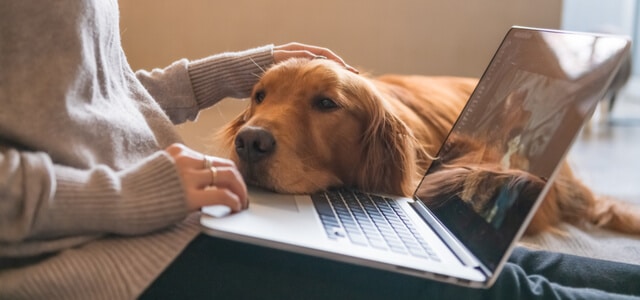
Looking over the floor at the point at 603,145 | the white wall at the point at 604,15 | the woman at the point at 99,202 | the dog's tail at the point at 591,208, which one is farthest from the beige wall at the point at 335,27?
the white wall at the point at 604,15

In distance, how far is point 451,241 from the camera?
93cm

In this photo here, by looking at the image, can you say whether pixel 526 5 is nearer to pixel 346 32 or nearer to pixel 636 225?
pixel 346 32

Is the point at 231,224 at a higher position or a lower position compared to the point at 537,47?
lower

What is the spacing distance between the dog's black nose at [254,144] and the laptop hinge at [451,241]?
294mm

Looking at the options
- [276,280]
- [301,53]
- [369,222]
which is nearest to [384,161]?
[301,53]

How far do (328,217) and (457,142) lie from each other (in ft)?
1.32

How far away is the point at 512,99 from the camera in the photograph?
1.10 m

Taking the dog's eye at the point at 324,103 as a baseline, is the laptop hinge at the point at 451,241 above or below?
below

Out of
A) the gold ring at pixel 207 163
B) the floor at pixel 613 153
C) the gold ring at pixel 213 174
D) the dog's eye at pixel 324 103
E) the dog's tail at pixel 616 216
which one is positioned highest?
the gold ring at pixel 207 163

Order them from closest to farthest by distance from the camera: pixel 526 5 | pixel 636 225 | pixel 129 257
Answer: pixel 129 257
pixel 636 225
pixel 526 5

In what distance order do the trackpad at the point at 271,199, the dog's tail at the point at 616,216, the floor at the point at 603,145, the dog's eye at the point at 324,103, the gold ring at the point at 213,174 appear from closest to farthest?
the gold ring at the point at 213,174
the trackpad at the point at 271,199
the dog's eye at the point at 324,103
the dog's tail at the point at 616,216
the floor at the point at 603,145

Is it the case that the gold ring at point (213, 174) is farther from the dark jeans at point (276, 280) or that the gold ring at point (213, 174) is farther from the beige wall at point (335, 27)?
the beige wall at point (335, 27)

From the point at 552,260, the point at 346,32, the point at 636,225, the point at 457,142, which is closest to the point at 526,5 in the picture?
the point at 346,32

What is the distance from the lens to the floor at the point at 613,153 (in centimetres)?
234
